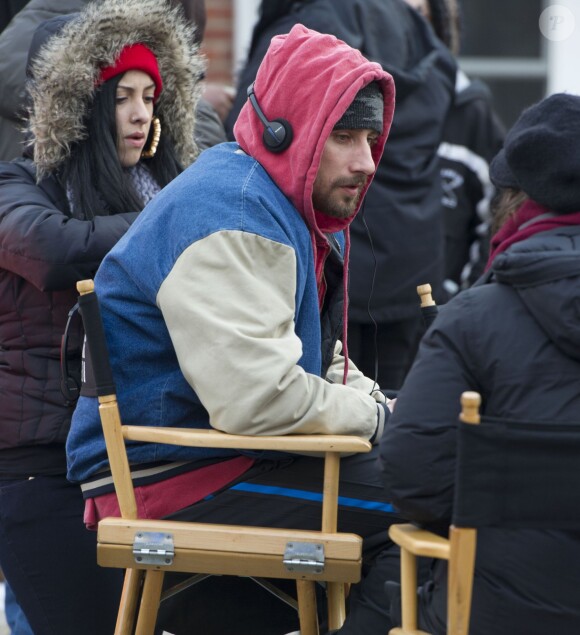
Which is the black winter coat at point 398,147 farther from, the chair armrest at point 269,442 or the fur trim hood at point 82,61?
the chair armrest at point 269,442

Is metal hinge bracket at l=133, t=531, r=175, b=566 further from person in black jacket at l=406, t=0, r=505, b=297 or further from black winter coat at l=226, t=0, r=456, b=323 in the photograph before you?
person in black jacket at l=406, t=0, r=505, b=297

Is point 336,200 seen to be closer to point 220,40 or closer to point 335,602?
point 335,602

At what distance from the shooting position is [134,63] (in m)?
3.45

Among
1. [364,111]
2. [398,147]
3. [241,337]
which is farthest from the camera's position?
[398,147]

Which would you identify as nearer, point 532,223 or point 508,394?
point 508,394

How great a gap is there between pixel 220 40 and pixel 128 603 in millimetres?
4497

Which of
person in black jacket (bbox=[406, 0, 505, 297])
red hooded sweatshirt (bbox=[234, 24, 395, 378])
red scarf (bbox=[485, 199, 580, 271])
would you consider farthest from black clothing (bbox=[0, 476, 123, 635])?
person in black jacket (bbox=[406, 0, 505, 297])

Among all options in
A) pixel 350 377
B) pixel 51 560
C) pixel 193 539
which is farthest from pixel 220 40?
pixel 193 539

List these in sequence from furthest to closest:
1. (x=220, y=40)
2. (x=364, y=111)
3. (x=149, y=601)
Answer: (x=220, y=40)
(x=364, y=111)
(x=149, y=601)

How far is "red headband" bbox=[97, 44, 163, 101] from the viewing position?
3.41 m

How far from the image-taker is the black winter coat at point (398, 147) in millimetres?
4512

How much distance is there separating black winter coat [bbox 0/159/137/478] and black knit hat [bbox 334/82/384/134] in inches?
24.8

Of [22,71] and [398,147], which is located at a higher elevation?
[22,71]

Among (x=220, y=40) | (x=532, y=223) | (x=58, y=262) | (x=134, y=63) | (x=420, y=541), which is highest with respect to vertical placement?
(x=134, y=63)
